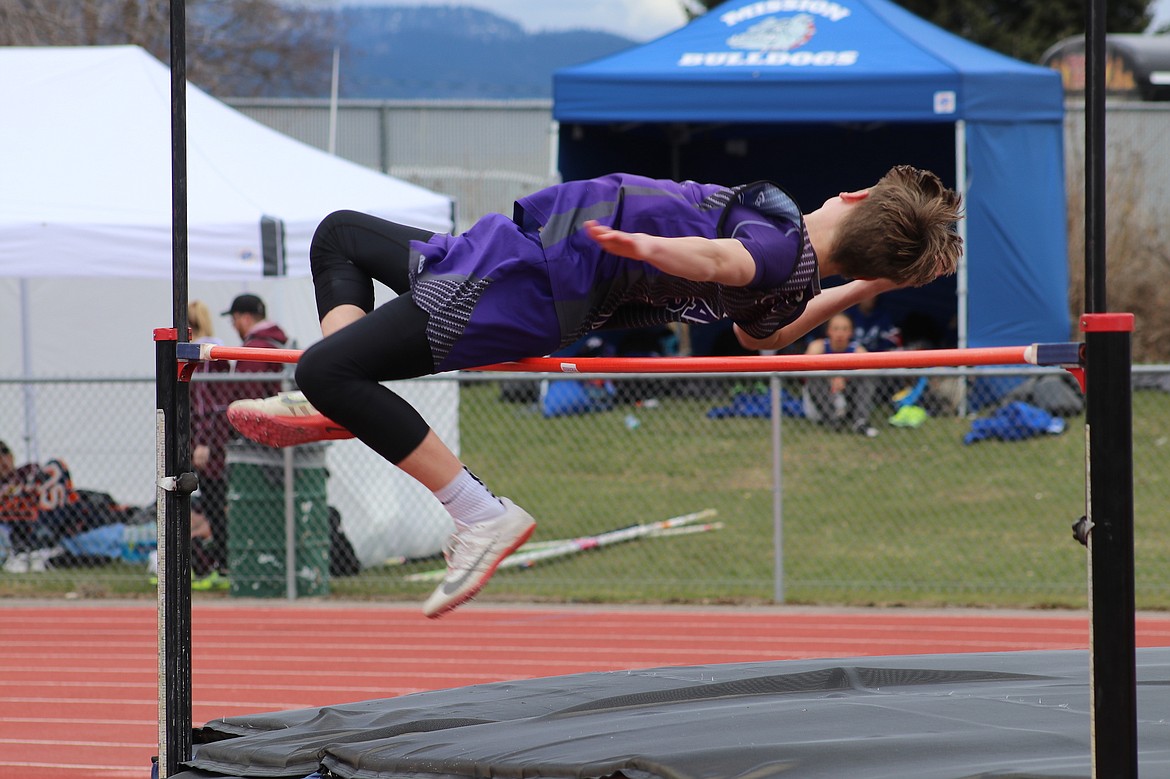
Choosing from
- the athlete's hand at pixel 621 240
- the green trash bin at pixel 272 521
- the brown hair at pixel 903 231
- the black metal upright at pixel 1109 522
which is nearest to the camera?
the black metal upright at pixel 1109 522

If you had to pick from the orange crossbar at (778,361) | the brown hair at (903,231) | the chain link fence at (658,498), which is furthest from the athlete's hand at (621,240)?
the chain link fence at (658,498)

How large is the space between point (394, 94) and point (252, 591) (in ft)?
316

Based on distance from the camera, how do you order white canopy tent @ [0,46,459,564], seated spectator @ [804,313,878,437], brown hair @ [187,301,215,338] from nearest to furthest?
white canopy tent @ [0,46,459,564], brown hair @ [187,301,215,338], seated spectator @ [804,313,878,437]

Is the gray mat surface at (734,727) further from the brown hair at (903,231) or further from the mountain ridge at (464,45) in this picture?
the mountain ridge at (464,45)

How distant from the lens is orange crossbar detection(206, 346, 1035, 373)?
260 cm

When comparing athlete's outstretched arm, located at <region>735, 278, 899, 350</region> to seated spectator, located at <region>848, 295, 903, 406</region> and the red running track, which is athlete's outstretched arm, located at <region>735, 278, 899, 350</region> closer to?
the red running track

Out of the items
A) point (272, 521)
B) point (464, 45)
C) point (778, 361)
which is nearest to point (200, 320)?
point (272, 521)

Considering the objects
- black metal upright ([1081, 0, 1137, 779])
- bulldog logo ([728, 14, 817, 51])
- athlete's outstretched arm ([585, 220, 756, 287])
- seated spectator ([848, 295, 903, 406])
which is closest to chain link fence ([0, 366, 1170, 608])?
seated spectator ([848, 295, 903, 406])

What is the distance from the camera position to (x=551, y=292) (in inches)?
111

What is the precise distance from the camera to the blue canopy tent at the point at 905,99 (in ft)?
35.5

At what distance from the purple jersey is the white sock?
0.81ft

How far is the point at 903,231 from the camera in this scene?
109 inches

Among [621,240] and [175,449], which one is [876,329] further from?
[621,240]

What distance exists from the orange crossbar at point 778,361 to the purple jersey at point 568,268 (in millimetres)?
127
